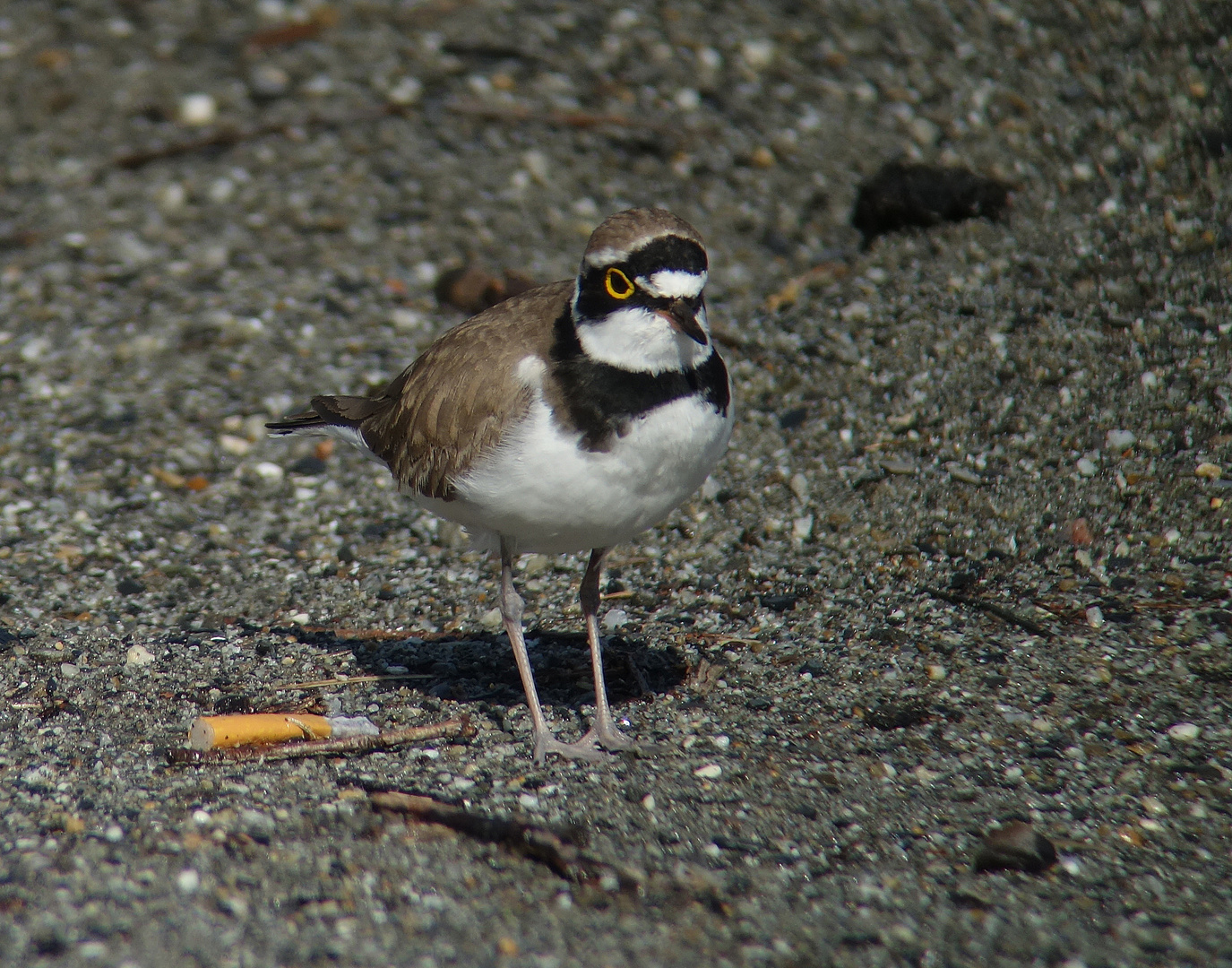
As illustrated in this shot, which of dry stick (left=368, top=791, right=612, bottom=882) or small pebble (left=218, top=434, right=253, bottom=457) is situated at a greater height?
Answer: dry stick (left=368, top=791, right=612, bottom=882)

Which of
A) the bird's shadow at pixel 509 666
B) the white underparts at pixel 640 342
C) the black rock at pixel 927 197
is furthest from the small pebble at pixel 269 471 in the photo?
the black rock at pixel 927 197

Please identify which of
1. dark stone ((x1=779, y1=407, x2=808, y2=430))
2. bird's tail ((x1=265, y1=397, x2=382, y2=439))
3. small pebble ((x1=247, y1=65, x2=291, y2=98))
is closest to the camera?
bird's tail ((x1=265, y1=397, x2=382, y2=439))

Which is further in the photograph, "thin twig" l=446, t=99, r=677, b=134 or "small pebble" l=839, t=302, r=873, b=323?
"thin twig" l=446, t=99, r=677, b=134

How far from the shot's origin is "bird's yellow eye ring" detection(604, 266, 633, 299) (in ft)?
11.7

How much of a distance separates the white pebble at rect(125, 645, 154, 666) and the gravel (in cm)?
8

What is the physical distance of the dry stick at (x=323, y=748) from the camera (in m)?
3.64

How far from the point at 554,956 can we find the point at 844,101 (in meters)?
5.81

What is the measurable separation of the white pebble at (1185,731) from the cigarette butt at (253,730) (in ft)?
8.70

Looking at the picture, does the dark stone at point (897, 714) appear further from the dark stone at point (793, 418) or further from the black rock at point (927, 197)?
the black rock at point (927, 197)

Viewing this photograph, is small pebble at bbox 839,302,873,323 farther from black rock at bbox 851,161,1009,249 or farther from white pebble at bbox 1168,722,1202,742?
white pebble at bbox 1168,722,1202,742

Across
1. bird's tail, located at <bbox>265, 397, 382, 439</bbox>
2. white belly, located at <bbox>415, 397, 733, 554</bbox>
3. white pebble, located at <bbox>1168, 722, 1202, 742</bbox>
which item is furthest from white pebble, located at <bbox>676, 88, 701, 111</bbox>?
white pebble, located at <bbox>1168, 722, 1202, 742</bbox>

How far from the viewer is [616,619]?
4.82 m

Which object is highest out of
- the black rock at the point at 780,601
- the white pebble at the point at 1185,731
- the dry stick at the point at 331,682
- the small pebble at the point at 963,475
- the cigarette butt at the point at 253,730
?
the white pebble at the point at 1185,731

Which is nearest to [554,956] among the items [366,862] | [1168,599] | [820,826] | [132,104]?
[366,862]
